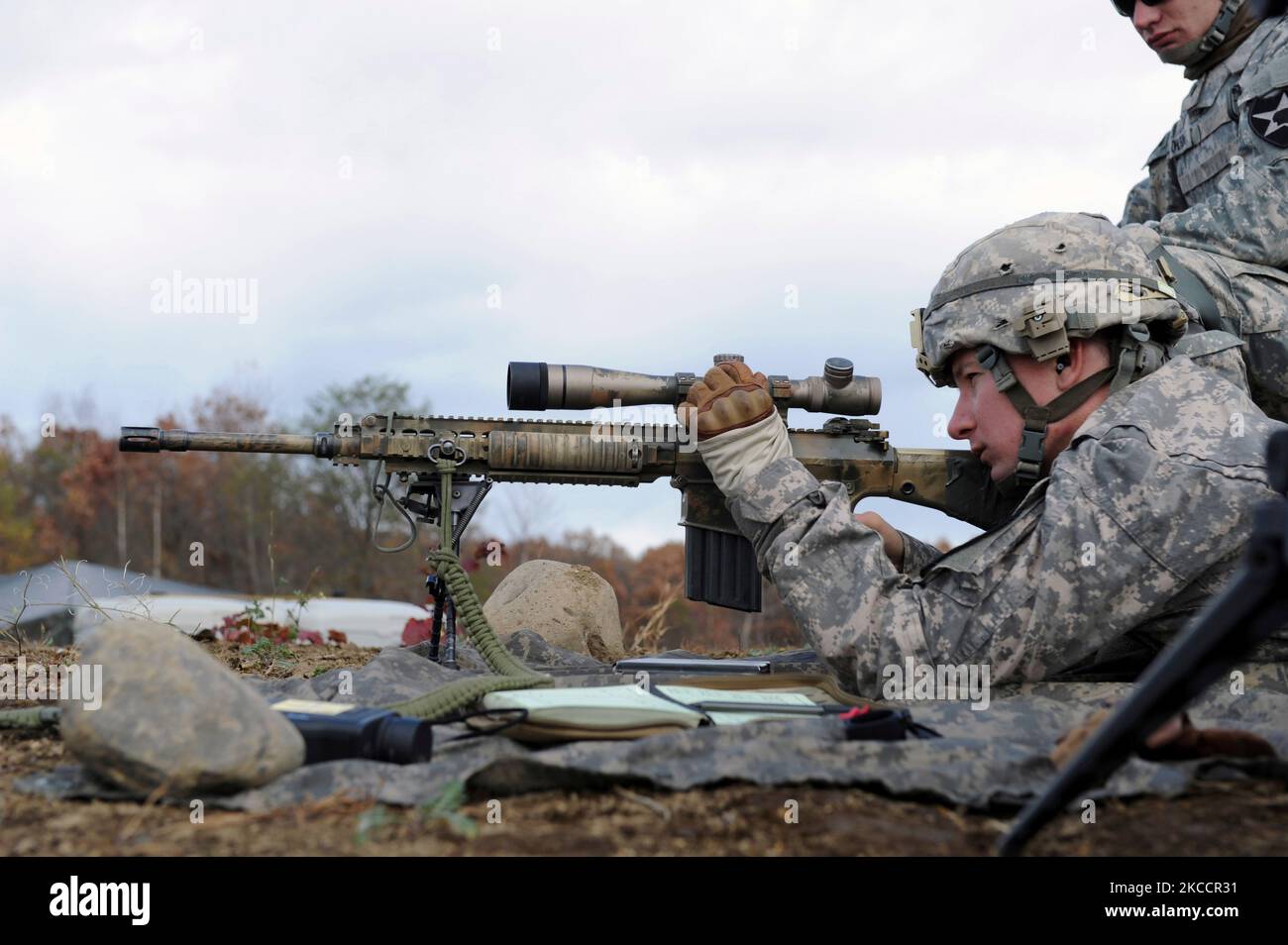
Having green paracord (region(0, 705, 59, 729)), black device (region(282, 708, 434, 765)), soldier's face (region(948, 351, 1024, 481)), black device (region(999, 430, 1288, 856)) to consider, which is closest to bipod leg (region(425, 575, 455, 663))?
green paracord (region(0, 705, 59, 729))

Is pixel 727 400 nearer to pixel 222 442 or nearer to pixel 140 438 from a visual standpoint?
pixel 222 442

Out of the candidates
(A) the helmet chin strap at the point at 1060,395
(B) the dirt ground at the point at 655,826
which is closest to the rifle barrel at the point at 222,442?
(B) the dirt ground at the point at 655,826

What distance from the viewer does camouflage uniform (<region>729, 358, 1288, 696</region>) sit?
3908mm

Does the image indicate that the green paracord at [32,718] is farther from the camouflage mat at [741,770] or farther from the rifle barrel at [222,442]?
the rifle barrel at [222,442]

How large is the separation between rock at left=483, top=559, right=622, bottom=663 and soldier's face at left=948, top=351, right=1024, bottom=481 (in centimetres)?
272

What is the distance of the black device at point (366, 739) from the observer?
310 cm

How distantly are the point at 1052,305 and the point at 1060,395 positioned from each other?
0.37 metres

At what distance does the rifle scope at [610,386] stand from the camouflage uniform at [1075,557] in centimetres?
94

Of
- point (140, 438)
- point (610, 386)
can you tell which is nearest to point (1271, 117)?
point (610, 386)

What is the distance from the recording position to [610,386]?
17.5 ft

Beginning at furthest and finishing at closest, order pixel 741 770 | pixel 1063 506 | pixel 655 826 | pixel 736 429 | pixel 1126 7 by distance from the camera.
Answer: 1. pixel 1126 7
2. pixel 736 429
3. pixel 1063 506
4. pixel 741 770
5. pixel 655 826

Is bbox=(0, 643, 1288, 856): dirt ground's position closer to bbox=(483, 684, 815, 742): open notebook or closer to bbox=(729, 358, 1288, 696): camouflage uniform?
bbox=(483, 684, 815, 742): open notebook
